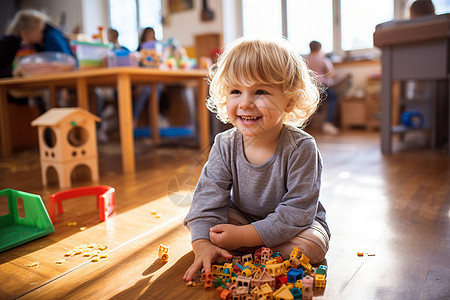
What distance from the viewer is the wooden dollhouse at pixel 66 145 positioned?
1684 millimetres

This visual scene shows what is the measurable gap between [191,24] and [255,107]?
14.4ft

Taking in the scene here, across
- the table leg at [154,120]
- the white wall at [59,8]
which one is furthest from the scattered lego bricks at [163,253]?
the white wall at [59,8]

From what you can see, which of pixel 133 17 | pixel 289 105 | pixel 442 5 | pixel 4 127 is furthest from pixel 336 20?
pixel 289 105

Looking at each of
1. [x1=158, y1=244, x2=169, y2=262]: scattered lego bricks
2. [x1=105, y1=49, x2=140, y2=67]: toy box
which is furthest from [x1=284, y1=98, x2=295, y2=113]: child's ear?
[x1=105, y1=49, x2=140, y2=67]: toy box

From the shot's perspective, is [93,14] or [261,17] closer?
[261,17]

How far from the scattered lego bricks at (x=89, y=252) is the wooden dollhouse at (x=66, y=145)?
0.79 metres

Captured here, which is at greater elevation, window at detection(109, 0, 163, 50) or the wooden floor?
window at detection(109, 0, 163, 50)

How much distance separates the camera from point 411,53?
7.25 feet

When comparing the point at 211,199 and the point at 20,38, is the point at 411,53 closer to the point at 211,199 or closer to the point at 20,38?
the point at 211,199

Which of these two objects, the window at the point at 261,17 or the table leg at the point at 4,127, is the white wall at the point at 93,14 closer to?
the window at the point at 261,17

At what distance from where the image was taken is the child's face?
85 centimetres

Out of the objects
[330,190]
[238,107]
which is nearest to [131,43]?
[330,190]

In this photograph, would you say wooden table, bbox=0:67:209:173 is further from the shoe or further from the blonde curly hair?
the shoe

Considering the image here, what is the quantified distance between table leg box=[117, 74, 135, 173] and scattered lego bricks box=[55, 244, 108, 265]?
Result: 39.3 inches
